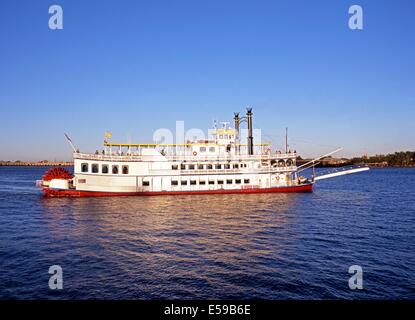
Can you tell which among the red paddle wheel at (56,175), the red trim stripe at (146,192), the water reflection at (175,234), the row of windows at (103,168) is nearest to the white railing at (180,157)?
the row of windows at (103,168)

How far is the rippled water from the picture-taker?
52.0ft

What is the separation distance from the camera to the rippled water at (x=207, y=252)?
1584 centimetres

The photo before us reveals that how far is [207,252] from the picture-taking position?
21.7 m

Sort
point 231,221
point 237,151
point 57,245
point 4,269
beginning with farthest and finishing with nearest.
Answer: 1. point 237,151
2. point 231,221
3. point 57,245
4. point 4,269

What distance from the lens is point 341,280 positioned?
16.9 m

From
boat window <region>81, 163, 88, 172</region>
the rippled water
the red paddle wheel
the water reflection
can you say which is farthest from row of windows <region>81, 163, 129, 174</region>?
the rippled water

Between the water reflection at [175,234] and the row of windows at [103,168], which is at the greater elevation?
the row of windows at [103,168]

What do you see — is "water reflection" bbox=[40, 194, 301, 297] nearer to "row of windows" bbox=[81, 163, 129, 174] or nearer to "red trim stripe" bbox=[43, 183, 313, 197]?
"red trim stripe" bbox=[43, 183, 313, 197]

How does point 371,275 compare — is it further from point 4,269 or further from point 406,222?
point 4,269

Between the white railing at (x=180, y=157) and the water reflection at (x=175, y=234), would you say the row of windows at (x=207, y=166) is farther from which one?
the water reflection at (x=175, y=234)
